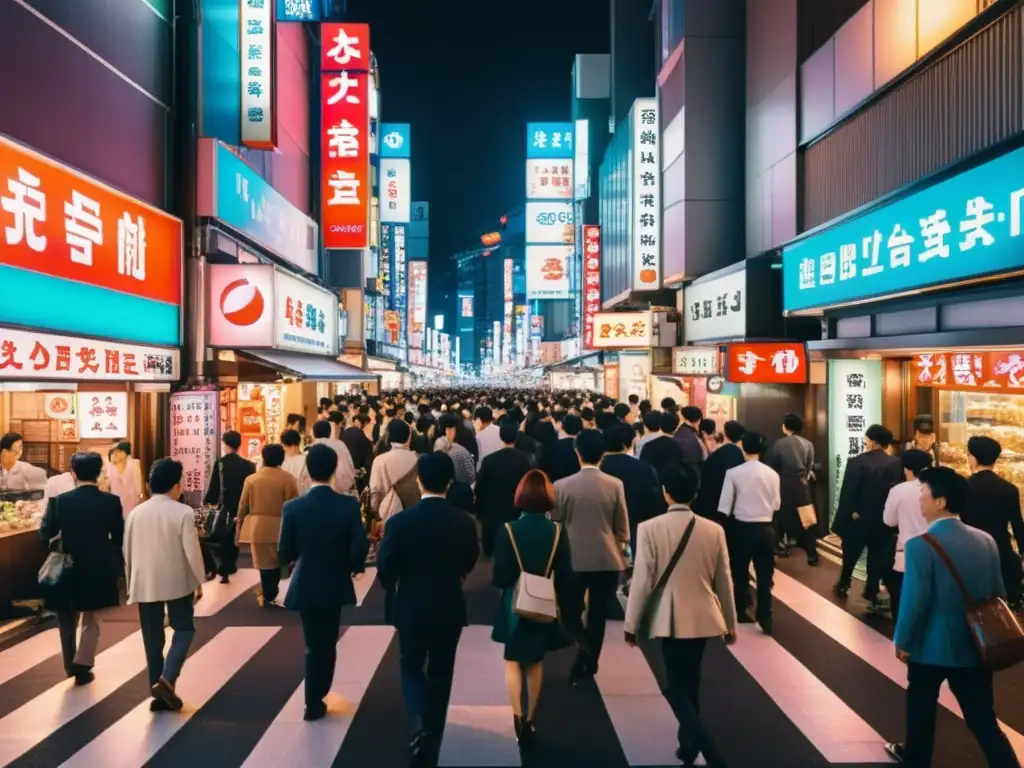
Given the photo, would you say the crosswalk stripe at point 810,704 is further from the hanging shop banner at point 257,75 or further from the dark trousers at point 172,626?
the hanging shop banner at point 257,75

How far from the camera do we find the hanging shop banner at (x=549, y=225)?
46219 millimetres

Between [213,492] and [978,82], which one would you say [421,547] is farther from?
[978,82]

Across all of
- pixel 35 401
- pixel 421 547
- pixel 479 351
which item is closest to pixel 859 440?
pixel 421 547

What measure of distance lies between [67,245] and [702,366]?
1153 centimetres

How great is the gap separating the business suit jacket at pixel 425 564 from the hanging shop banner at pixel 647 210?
1679cm

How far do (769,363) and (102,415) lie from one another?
9292mm

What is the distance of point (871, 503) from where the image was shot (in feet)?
24.9

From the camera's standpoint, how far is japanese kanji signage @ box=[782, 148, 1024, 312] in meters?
6.18

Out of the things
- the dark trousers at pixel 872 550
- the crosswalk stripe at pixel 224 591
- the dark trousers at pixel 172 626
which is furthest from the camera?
the crosswalk stripe at pixel 224 591

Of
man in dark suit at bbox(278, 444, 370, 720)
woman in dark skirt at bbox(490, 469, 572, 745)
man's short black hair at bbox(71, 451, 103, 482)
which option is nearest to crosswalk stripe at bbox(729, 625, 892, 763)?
woman in dark skirt at bbox(490, 469, 572, 745)

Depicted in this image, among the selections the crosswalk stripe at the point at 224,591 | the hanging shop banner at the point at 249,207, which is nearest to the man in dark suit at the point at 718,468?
the crosswalk stripe at the point at 224,591

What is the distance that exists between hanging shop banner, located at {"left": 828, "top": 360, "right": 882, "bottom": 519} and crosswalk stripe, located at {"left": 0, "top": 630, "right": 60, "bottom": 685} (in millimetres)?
9256

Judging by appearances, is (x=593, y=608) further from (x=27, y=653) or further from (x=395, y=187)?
(x=395, y=187)

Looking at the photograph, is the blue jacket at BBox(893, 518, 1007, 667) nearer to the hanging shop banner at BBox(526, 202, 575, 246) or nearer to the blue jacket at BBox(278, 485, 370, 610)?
the blue jacket at BBox(278, 485, 370, 610)
